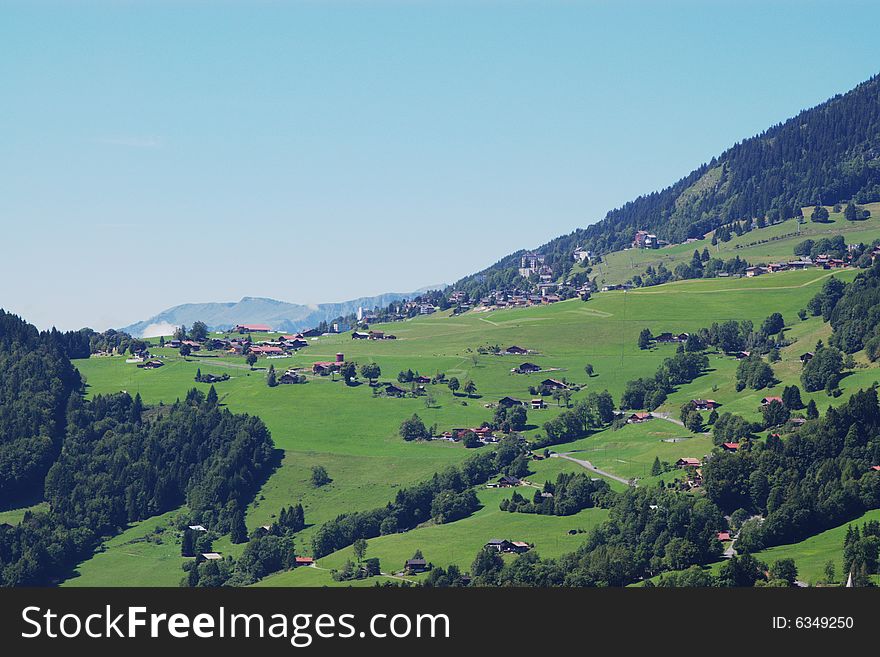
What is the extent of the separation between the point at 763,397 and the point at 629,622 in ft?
446

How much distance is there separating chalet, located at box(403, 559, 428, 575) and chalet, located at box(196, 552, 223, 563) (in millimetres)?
33231

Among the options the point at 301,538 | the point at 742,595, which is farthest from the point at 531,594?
the point at 301,538

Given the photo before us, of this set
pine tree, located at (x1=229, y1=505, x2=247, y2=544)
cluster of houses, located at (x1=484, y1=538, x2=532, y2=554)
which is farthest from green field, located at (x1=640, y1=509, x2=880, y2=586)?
pine tree, located at (x1=229, y1=505, x2=247, y2=544)

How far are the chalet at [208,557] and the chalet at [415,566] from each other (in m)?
33.2

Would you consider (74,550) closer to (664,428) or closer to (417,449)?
(417,449)

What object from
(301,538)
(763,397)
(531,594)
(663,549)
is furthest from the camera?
(763,397)

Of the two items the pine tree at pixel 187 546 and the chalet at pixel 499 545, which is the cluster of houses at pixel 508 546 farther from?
the pine tree at pixel 187 546

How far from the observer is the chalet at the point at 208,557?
170 metres

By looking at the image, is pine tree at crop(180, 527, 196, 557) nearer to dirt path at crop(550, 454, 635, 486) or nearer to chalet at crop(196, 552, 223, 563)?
chalet at crop(196, 552, 223, 563)

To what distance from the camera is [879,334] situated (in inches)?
7790

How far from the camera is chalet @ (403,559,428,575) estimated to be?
143625mm

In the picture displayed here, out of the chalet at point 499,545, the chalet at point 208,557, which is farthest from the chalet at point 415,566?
the chalet at point 208,557

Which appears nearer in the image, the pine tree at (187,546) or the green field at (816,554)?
the green field at (816,554)

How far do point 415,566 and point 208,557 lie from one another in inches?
1454
